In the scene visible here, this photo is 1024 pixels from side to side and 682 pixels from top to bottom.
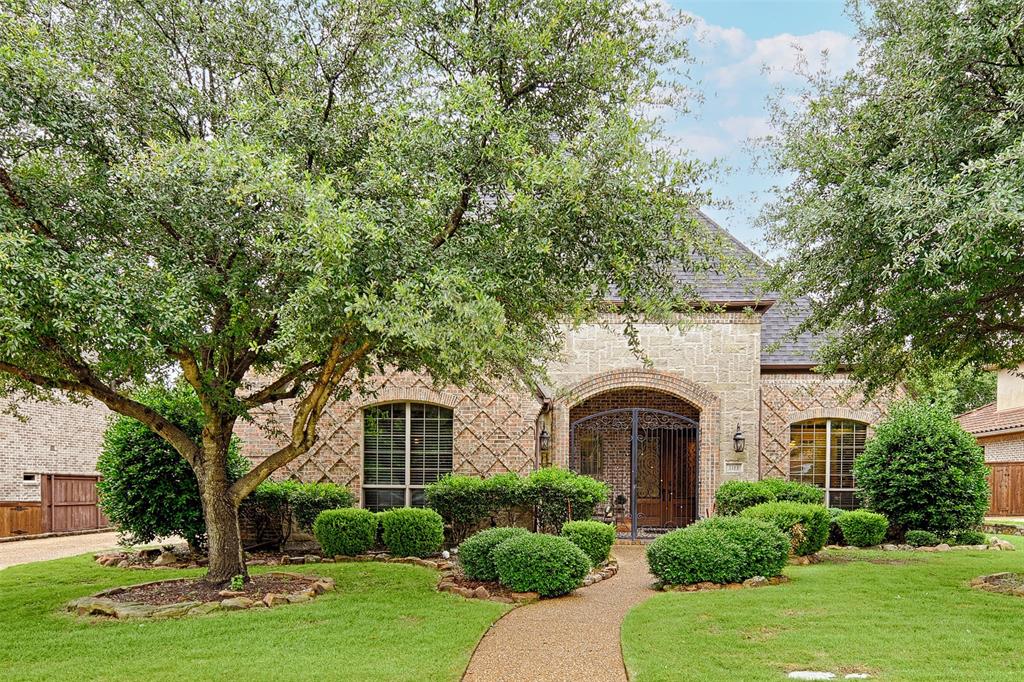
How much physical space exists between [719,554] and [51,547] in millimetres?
14322

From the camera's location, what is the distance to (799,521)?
12078 millimetres

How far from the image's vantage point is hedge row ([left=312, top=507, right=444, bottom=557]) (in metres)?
12.3

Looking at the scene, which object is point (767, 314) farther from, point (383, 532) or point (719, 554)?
point (383, 532)

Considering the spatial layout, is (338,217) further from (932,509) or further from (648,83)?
(932,509)

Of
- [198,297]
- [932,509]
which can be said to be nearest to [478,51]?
[198,297]

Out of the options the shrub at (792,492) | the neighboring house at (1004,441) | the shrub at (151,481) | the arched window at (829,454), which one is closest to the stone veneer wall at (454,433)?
the shrub at (151,481)

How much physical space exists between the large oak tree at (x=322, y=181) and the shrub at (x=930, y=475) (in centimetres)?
836

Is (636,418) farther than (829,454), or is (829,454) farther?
(829,454)

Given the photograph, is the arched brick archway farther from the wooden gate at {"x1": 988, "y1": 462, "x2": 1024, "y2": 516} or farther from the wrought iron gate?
the wooden gate at {"x1": 988, "y1": 462, "x2": 1024, "y2": 516}

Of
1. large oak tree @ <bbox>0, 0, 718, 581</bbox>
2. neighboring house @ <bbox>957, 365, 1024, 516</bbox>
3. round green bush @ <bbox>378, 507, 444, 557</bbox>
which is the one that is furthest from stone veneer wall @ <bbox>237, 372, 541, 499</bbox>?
neighboring house @ <bbox>957, 365, 1024, 516</bbox>

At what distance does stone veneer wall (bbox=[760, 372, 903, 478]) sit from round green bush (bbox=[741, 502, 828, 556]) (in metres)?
4.04

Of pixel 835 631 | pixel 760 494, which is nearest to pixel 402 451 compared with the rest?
pixel 760 494

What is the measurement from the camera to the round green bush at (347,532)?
12320 millimetres

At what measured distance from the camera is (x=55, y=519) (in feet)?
64.3
